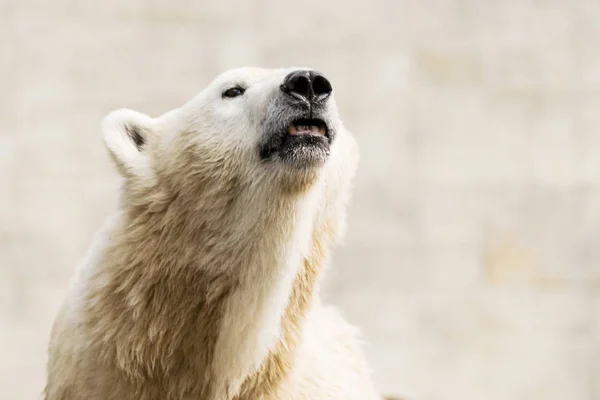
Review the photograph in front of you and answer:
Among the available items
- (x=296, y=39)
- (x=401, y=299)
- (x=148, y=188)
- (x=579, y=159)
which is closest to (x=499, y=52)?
(x=579, y=159)

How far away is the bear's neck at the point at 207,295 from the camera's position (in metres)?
2.20

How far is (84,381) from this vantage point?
2.21 m

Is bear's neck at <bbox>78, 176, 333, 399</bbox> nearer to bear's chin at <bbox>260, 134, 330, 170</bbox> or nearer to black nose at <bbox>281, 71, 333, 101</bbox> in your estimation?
bear's chin at <bbox>260, 134, 330, 170</bbox>

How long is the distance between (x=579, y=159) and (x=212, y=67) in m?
1.98

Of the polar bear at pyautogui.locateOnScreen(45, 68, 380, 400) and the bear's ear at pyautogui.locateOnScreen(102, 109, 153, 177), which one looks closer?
the polar bear at pyautogui.locateOnScreen(45, 68, 380, 400)

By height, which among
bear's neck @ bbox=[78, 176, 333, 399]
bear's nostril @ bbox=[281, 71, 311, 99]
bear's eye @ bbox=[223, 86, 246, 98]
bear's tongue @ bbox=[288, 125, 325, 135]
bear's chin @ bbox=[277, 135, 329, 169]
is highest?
bear's eye @ bbox=[223, 86, 246, 98]

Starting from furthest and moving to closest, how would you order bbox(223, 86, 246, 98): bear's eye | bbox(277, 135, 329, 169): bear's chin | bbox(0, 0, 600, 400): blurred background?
bbox(0, 0, 600, 400): blurred background, bbox(223, 86, 246, 98): bear's eye, bbox(277, 135, 329, 169): bear's chin

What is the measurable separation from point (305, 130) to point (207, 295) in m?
0.45

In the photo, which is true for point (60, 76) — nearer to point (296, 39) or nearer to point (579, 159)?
point (296, 39)

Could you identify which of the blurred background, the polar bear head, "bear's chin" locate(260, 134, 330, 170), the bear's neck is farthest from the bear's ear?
the blurred background

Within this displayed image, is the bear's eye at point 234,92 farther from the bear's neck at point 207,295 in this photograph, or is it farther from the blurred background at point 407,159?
the blurred background at point 407,159

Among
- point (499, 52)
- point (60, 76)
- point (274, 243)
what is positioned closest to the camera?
point (274, 243)

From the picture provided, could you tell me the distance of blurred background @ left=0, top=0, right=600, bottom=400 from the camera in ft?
15.2

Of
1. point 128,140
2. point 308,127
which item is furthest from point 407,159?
point 308,127
